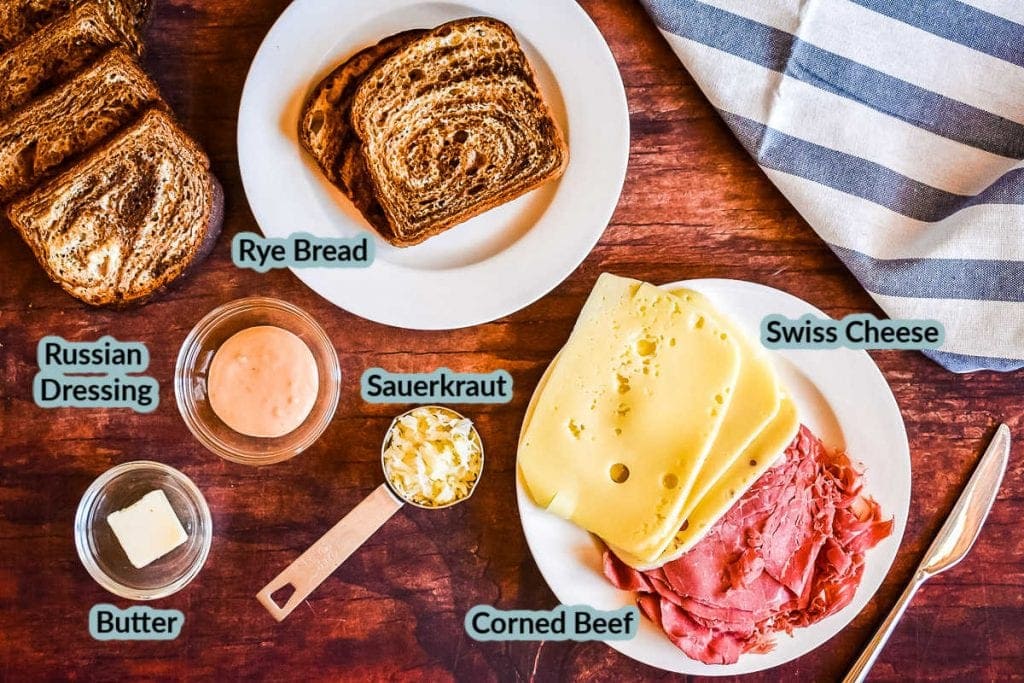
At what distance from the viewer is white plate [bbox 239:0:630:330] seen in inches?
56.8

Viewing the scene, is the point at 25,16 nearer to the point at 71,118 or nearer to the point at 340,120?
the point at 71,118

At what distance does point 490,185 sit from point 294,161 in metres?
0.35

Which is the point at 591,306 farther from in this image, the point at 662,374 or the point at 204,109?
the point at 204,109

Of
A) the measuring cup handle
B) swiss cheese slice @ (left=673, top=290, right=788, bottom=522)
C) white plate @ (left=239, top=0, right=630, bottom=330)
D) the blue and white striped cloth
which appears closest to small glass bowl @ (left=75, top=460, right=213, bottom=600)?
the measuring cup handle

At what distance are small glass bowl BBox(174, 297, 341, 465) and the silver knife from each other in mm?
1107

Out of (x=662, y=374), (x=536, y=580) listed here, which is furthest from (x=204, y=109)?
(x=536, y=580)

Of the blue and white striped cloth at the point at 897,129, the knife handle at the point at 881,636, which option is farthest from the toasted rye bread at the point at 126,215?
the knife handle at the point at 881,636

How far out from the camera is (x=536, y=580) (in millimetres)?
1573

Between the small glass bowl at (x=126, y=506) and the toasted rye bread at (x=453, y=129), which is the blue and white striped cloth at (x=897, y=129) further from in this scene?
the small glass bowl at (x=126, y=506)

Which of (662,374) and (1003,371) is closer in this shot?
(662,374)

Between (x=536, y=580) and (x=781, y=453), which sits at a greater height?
(x=781, y=453)

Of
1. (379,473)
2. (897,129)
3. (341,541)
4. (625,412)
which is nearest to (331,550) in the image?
(341,541)

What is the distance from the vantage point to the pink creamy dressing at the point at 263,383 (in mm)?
1472

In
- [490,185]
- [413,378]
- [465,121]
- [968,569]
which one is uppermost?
[465,121]
